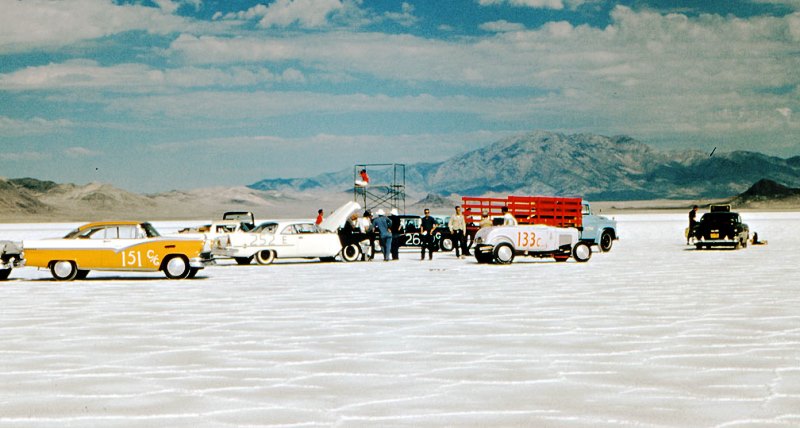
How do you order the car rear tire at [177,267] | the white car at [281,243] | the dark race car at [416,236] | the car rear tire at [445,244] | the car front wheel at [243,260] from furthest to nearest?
1. the car rear tire at [445,244]
2. the dark race car at [416,236]
3. the car front wheel at [243,260]
4. the white car at [281,243]
5. the car rear tire at [177,267]

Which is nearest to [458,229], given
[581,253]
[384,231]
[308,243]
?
[384,231]

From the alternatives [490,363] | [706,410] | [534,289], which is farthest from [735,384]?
[534,289]

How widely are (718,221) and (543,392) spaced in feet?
102

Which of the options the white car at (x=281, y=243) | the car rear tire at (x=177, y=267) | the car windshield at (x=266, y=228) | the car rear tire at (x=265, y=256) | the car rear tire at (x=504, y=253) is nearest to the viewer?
the car rear tire at (x=177, y=267)

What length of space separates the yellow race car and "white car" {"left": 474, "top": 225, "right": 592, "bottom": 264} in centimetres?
865

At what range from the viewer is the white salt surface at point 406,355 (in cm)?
771

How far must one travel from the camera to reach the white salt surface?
7.71m

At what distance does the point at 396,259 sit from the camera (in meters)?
31.8

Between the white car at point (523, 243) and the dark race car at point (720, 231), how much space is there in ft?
33.0

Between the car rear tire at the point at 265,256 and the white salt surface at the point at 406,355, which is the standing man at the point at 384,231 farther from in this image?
the white salt surface at the point at 406,355

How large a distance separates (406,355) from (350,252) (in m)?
20.8

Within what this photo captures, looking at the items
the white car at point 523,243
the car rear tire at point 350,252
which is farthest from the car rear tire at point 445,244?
the white car at point 523,243

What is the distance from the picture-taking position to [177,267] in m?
23.1

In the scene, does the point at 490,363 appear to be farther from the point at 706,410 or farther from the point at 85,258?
the point at 85,258
